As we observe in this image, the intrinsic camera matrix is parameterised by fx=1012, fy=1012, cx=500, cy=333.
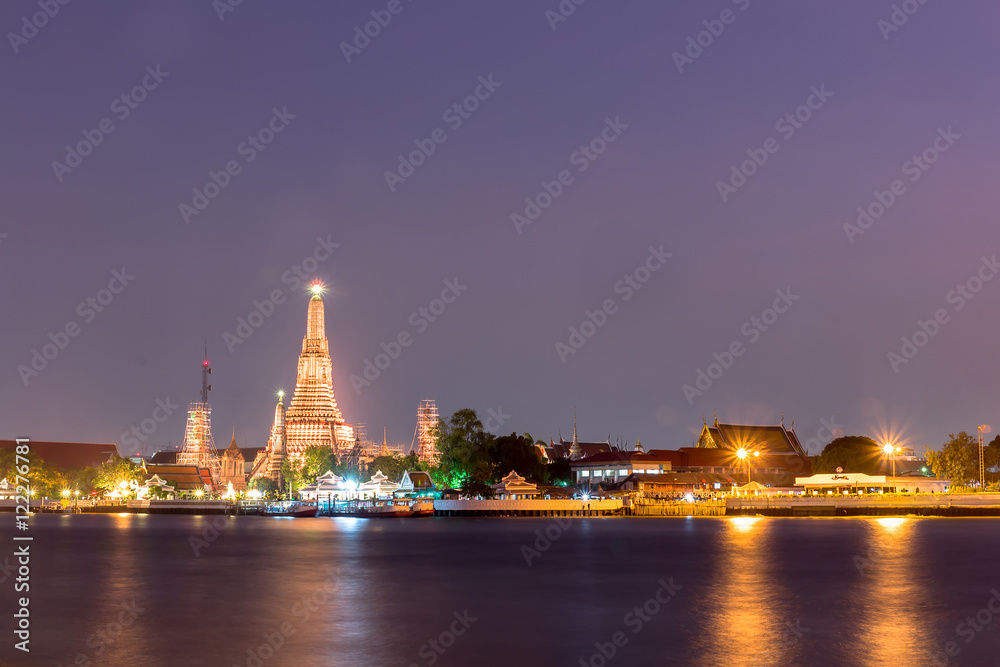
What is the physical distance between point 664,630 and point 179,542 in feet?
152

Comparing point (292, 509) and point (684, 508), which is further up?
point (292, 509)

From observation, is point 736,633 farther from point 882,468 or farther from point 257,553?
point 882,468

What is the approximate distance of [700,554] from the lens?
55375 millimetres

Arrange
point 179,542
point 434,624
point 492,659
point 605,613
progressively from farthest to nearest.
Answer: point 179,542 < point 605,613 < point 434,624 < point 492,659

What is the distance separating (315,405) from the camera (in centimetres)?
15475

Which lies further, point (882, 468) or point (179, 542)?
point (882, 468)

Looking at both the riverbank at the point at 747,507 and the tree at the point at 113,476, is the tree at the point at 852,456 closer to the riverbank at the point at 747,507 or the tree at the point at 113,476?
the riverbank at the point at 747,507

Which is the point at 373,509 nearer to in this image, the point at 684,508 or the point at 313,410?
the point at 684,508

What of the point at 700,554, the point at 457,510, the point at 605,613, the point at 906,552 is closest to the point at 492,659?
the point at 605,613
